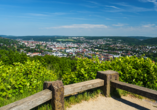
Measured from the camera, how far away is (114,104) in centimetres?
326

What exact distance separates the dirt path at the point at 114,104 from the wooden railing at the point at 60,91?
28 centimetres

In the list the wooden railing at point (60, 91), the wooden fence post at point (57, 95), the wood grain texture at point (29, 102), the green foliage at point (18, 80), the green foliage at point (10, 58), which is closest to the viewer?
the wood grain texture at point (29, 102)

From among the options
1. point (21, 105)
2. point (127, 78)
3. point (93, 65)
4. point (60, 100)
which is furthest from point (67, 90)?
point (127, 78)

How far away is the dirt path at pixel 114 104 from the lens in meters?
3.08

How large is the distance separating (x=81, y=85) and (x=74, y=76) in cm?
114

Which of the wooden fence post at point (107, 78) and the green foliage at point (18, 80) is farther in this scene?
the wooden fence post at point (107, 78)

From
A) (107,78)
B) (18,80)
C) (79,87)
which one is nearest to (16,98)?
(18,80)

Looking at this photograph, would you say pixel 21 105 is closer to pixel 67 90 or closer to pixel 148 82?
pixel 67 90

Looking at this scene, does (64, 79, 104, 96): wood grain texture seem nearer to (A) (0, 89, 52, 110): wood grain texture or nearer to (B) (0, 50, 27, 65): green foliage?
(A) (0, 89, 52, 110): wood grain texture

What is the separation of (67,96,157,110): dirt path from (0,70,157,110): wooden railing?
279 millimetres

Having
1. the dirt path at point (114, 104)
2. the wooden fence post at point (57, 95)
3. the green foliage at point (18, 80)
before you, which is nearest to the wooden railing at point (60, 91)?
the wooden fence post at point (57, 95)

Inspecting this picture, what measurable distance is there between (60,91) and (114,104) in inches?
65.8

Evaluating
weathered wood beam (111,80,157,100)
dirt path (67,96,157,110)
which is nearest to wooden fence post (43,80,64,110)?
dirt path (67,96,157,110)

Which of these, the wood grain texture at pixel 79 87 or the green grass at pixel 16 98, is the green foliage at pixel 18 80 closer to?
the green grass at pixel 16 98
